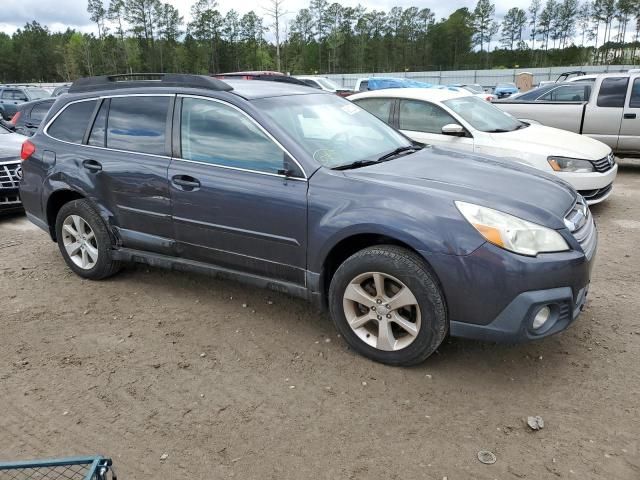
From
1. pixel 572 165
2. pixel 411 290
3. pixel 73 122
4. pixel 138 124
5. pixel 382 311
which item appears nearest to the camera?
pixel 411 290

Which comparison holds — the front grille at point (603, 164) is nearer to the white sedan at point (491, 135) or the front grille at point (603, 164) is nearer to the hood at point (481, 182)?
the white sedan at point (491, 135)

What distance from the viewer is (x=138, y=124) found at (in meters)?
4.23

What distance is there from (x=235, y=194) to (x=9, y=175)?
15.7 ft

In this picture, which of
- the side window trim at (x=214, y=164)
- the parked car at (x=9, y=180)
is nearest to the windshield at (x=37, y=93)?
the parked car at (x=9, y=180)

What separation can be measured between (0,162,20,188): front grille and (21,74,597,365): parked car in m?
2.41

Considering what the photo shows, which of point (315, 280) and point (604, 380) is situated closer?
point (604, 380)

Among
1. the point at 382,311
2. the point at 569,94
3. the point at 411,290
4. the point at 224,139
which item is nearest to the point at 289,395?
the point at 382,311

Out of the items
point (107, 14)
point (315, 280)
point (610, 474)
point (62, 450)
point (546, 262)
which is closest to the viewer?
point (610, 474)

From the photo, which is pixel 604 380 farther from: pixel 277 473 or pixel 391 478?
pixel 277 473

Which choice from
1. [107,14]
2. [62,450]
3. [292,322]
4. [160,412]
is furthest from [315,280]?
[107,14]

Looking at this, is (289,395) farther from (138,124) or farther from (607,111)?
(607,111)

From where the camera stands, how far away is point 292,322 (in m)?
3.97

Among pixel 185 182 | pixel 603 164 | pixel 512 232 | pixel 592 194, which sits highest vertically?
pixel 185 182

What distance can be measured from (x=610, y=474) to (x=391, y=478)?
3.24ft
